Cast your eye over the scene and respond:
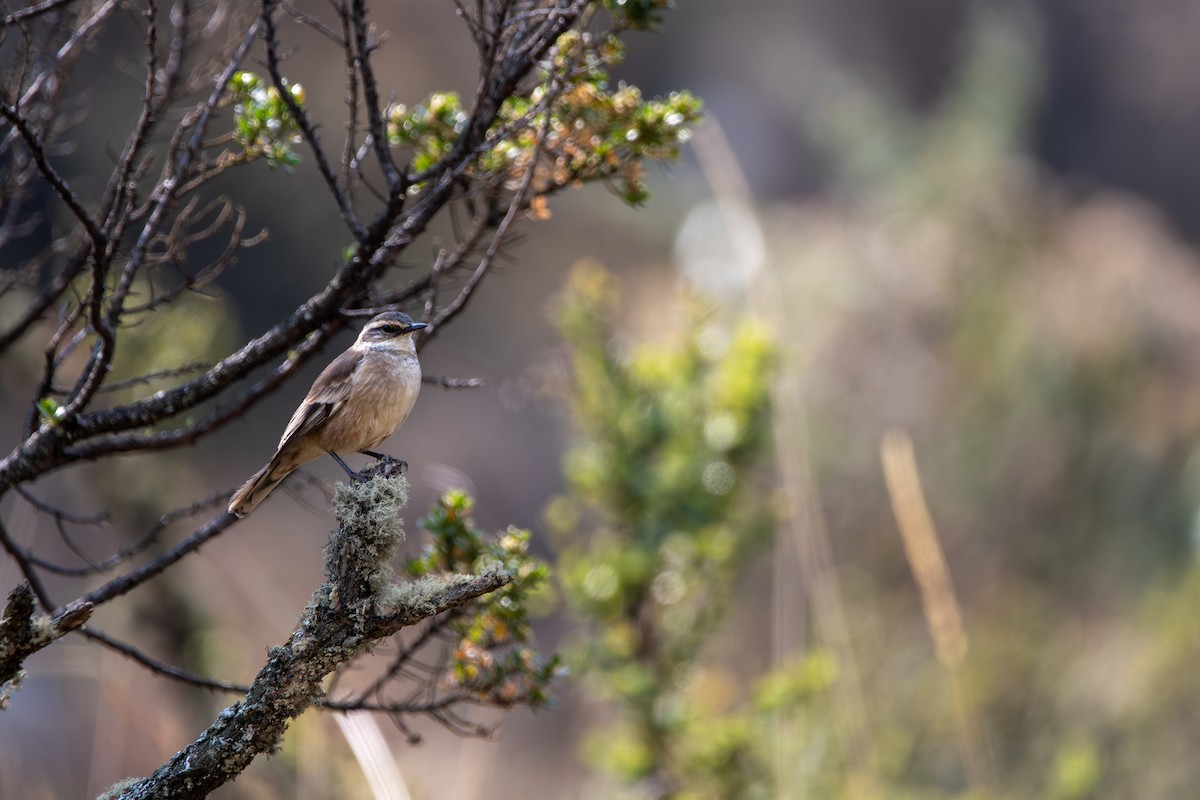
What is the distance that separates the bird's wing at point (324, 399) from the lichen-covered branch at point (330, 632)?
0.76m

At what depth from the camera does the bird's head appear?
11.0 feet

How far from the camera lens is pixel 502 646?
3.40 meters

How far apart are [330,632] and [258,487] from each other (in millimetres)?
871

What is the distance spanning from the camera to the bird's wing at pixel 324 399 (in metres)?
3.19

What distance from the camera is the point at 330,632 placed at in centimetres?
238

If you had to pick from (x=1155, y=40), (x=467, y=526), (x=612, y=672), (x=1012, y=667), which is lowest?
(x=467, y=526)

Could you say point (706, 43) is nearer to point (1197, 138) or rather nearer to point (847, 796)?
point (1197, 138)

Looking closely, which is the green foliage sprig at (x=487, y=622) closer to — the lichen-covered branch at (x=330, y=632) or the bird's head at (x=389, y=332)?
the bird's head at (x=389, y=332)

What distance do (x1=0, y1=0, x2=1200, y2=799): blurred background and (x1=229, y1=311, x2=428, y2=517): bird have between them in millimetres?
384

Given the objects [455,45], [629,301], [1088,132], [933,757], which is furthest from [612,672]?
[1088,132]

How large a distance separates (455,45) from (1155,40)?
11.3 m

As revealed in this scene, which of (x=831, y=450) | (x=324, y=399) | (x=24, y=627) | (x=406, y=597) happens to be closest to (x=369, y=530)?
(x=406, y=597)

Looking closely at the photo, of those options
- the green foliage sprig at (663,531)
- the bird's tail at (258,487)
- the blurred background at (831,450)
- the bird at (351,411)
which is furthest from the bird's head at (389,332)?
the green foliage sprig at (663,531)

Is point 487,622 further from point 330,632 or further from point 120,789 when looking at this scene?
point 120,789
